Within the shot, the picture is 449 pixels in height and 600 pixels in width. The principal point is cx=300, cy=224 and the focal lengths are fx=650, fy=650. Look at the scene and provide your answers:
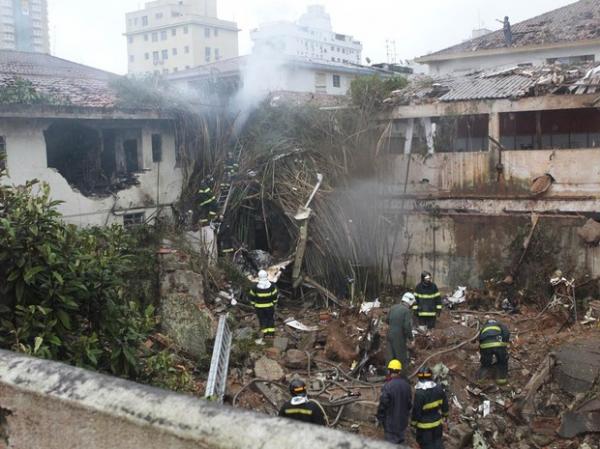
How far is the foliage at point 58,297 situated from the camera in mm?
4470

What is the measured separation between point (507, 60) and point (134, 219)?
14.8 meters

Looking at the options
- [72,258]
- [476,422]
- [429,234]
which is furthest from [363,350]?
[72,258]

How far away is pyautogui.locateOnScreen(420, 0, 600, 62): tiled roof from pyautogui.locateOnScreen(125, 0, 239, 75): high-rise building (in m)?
48.7

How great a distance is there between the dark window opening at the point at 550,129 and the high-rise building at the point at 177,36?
2260 inches

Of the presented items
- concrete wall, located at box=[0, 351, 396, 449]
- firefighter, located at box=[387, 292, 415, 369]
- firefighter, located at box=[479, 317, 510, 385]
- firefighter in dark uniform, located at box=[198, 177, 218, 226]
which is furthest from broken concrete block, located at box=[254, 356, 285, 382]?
concrete wall, located at box=[0, 351, 396, 449]

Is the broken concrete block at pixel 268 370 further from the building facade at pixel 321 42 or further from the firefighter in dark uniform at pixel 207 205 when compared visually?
the building facade at pixel 321 42

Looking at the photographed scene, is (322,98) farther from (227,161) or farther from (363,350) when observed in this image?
(363,350)

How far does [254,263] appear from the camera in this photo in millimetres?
15805

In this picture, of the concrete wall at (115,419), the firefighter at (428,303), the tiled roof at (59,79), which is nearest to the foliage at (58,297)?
the concrete wall at (115,419)

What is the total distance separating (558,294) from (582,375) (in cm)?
Result: 413

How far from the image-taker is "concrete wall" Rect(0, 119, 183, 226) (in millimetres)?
12805

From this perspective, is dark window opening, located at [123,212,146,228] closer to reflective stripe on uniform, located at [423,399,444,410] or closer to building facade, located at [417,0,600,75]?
reflective stripe on uniform, located at [423,399,444,410]

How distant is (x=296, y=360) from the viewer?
438 inches

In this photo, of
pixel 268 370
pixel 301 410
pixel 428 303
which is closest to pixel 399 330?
pixel 268 370
